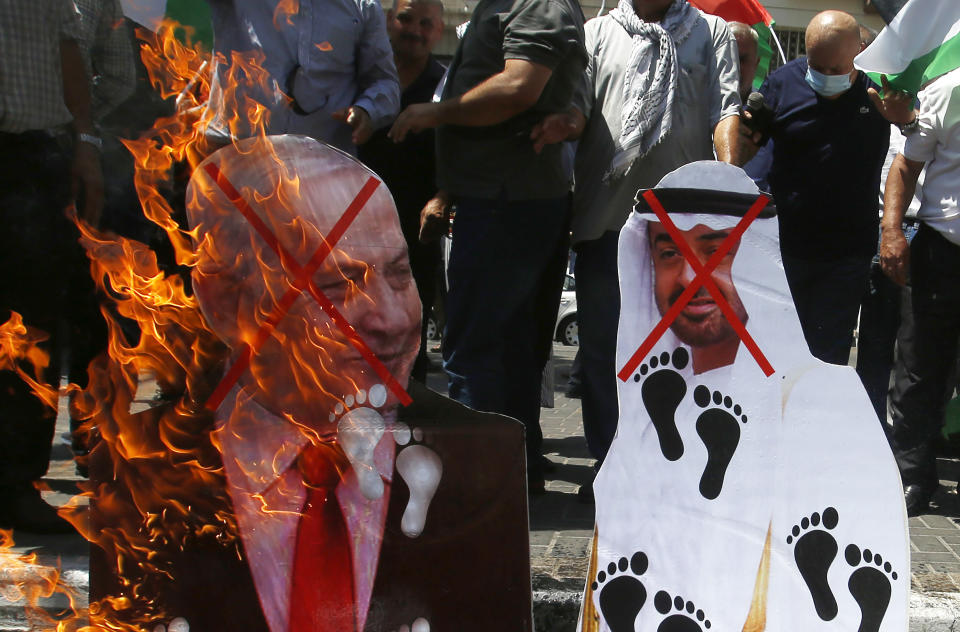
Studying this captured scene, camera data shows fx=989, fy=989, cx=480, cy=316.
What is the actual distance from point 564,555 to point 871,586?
1175 millimetres

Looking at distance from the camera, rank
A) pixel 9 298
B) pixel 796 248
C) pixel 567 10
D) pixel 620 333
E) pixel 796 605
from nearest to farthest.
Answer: pixel 796 605, pixel 620 333, pixel 567 10, pixel 9 298, pixel 796 248

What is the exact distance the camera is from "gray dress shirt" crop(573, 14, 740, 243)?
3395mm

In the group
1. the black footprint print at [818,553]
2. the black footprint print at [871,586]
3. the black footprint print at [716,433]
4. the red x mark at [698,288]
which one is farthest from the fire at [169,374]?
the black footprint print at [871,586]

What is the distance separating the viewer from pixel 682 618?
236 centimetres

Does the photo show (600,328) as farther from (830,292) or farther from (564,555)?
(830,292)

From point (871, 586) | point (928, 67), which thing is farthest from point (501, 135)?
point (871, 586)

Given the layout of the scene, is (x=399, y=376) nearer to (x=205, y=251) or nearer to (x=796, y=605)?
(x=205, y=251)

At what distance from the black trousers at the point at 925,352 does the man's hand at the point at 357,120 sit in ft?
7.67

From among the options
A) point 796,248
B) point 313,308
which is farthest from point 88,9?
point 796,248

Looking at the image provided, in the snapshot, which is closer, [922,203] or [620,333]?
[620,333]

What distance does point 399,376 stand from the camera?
248 centimetres

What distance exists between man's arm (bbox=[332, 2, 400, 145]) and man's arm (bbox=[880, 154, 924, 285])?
2.05 meters

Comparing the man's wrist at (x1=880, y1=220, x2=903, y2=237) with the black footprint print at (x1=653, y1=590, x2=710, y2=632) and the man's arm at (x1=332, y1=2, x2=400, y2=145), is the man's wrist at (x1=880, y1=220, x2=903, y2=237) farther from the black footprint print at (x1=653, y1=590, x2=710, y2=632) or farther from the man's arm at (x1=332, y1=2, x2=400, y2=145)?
the black footprint print at (x1=653, y1=590, x2=710, y2=632)

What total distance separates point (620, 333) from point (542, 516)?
1.47 meters
